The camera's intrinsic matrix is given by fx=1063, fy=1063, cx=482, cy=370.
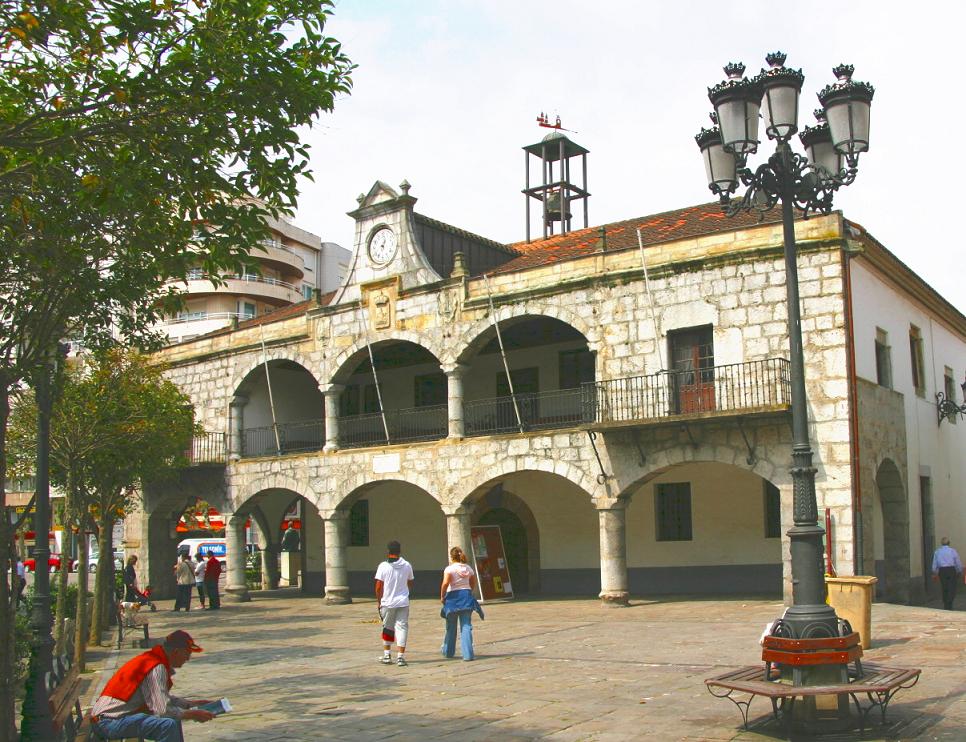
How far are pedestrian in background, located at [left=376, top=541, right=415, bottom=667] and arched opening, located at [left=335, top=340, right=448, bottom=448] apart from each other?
12.4 m

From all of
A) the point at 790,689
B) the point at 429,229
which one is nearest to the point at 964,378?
the point at 429,229

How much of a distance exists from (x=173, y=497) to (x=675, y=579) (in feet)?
46.3

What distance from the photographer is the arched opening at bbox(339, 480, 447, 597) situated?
27.8 meters

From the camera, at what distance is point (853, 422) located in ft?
60.1

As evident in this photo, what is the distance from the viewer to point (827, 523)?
715 inches

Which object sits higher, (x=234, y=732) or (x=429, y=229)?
(x=429, y=229)

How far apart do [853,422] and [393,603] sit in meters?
9.29

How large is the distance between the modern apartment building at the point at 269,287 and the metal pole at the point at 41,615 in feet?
148

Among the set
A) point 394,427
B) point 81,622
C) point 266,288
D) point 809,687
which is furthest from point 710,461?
point 266,288

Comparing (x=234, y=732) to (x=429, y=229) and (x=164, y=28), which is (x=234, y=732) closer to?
(x=164, y=28)

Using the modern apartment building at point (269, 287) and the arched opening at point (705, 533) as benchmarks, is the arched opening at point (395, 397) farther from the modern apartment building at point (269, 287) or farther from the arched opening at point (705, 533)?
the modern apartment building at point (269, 287)

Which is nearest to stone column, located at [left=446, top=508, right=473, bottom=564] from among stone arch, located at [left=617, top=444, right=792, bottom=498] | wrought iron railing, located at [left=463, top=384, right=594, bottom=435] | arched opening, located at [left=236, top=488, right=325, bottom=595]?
wrought iron railing, located at [left=463, top=384, right=594, bottom=435]

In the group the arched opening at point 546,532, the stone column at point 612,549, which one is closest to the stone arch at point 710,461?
the stone column at point 612,549

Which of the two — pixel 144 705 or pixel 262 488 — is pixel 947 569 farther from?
pixel 144 705
